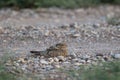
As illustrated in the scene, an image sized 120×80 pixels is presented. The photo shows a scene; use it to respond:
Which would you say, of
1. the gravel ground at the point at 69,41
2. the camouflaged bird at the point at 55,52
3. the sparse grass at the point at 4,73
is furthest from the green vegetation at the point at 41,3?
the sparse grass at the point at 4,73

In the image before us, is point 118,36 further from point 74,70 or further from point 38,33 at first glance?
point 74,70

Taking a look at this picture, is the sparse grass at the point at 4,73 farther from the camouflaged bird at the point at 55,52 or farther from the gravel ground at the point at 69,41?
the camouflaged bird at the point at 55,52

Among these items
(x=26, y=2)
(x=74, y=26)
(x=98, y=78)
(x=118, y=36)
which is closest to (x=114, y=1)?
(x=26, y=2)

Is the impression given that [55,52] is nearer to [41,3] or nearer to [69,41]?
[69,41]

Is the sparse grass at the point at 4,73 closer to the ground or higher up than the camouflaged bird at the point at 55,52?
higher up

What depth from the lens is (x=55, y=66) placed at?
771 centimetres

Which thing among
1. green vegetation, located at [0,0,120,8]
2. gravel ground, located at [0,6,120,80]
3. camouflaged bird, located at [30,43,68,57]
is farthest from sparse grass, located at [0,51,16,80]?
green vegetation, located at [0,0,120,8]

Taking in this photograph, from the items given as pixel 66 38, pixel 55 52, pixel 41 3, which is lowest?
pixel 41 3

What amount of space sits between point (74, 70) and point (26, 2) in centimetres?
899

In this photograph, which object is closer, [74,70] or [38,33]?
[74,70]

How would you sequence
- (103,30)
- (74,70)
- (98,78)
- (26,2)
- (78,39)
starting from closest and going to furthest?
(98,78) < (74,70) < (78,39) < (103,30) < (26,2)

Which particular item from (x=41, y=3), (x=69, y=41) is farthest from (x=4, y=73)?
(x=41, y=3)

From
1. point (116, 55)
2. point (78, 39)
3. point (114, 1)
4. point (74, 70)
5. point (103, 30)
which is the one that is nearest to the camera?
point (74, 70)

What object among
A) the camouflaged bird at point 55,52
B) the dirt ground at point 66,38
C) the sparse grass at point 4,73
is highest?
the sparse grass at point 4,73
